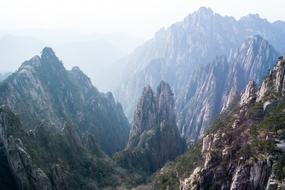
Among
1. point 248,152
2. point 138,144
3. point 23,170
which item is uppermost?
point 138,144

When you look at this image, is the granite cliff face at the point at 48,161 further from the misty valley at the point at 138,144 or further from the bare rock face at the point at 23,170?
the misty valley at the point at 138,144

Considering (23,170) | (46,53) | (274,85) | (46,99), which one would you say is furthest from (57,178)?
(46,53)

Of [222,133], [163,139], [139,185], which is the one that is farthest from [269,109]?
[163,139]

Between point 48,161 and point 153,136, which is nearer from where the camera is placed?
point 48,161

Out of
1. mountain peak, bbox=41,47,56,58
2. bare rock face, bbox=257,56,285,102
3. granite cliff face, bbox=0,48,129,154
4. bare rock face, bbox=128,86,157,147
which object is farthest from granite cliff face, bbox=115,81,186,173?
bare rock face, bbox=257,56,285,102

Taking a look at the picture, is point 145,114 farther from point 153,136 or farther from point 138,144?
point 138,144

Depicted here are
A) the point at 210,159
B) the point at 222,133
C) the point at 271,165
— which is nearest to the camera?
the point at 271,165

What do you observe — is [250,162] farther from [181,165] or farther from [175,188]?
[181,165]
